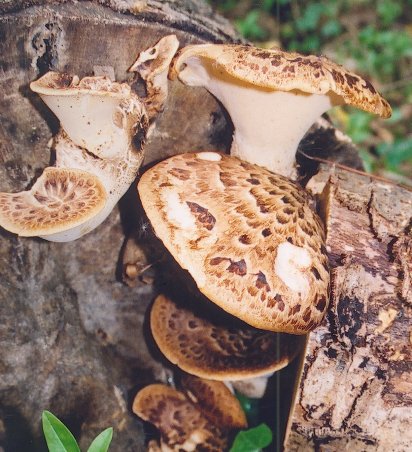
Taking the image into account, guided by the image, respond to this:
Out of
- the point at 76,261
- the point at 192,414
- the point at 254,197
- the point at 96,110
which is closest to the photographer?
the point at 96,110

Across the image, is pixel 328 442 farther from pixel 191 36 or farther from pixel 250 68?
pixel 191 36

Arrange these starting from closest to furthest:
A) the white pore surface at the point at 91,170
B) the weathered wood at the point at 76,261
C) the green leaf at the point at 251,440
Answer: the weathered wood at the point at 76,261
the white pore surface at the point at 91,170
the green leaf at the point at 251,440

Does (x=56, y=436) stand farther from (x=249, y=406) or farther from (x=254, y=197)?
(x=249, y=406)

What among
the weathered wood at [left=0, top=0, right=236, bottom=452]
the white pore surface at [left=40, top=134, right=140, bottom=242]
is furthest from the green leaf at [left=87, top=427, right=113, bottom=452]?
the white pore surface at [left=40, top=134, right=140, bottom=242]

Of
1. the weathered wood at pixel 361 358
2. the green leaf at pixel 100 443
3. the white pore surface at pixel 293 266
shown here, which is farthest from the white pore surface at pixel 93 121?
the green leaf at pixel 100 443

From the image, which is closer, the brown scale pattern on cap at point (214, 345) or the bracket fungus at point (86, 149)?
the bracket fungus at point (86, 149)

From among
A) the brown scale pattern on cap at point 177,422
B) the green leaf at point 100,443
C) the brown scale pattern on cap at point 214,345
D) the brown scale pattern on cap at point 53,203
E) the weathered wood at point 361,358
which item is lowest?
the brown scale pattern on cap at point 177,422

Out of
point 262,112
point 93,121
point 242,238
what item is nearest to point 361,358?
point 242,238

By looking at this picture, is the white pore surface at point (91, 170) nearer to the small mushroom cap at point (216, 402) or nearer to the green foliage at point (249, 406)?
the small mushroom cap at point (216, 402)
